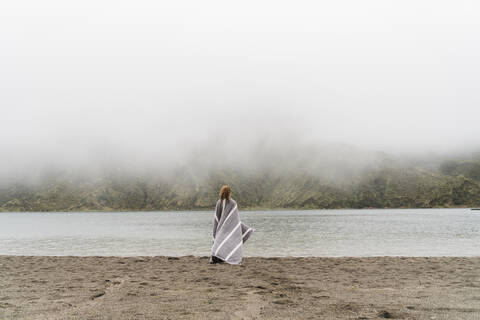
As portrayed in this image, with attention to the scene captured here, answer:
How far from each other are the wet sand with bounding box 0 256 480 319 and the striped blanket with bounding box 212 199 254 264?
533mm

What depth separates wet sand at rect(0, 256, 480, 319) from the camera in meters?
7.66

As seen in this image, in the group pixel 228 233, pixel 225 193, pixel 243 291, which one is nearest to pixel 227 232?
pixel 228 233

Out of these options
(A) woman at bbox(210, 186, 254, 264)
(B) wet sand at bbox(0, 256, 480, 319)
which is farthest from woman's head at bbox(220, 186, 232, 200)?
(B) wet sand at bbox(0, 256, 480, 319)

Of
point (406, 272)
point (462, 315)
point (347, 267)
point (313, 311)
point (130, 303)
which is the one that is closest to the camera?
point (462, 315)

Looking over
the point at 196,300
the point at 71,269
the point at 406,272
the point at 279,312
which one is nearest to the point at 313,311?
the point at 279,312

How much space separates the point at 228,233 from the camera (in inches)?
551

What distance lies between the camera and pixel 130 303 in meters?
8.59

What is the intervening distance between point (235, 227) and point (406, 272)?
6435 millimetres

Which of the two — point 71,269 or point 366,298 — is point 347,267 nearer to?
point 366,298

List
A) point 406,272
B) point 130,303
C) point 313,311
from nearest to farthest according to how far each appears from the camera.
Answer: point 313,311, point 130,303, point 406,272

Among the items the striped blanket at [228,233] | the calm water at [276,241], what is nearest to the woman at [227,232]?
the striped blanket at [228,233]

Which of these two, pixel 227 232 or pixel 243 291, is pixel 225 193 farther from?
pixel 243 291

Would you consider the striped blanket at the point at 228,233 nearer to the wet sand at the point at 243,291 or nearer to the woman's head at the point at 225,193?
the woman's head at the point at 225,193

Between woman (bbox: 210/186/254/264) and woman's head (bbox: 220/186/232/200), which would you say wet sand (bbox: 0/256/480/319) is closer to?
woman (bbox: 210/186/254/264)
